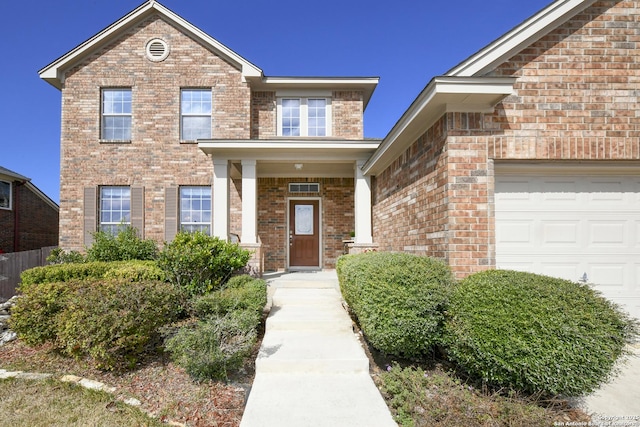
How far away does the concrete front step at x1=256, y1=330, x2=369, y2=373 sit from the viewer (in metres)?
3.60

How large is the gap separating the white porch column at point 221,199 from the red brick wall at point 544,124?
5046 mm

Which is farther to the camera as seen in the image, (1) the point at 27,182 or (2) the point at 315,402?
(1) the point at 27,182

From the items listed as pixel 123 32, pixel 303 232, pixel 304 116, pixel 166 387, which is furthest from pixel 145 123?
pixel 166 387

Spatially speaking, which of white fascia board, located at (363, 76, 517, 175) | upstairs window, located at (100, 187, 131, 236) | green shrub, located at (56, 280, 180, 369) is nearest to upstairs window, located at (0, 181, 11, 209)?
upstairs window, located at (100, 187, 131, 236)

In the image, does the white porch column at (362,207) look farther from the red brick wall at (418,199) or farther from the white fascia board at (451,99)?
→ the white fascia board at (451,99)

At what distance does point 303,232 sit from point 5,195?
43.1 feet

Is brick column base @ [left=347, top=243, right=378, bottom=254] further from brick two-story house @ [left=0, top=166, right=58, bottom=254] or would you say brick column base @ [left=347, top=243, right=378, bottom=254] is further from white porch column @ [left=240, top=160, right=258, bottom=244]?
brick two-story house @ [left=0, top=166, right=58, bottom=254]

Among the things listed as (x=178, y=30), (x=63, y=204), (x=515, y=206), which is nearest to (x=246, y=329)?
(x=515, y=206)

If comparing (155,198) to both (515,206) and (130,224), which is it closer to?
(130,224)

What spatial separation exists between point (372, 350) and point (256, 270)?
154 inches

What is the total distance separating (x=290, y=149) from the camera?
789 cm

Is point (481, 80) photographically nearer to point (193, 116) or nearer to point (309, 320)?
point (309, 320)

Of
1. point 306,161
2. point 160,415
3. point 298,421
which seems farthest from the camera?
point 306,161

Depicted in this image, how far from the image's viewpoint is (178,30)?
9.96 m
